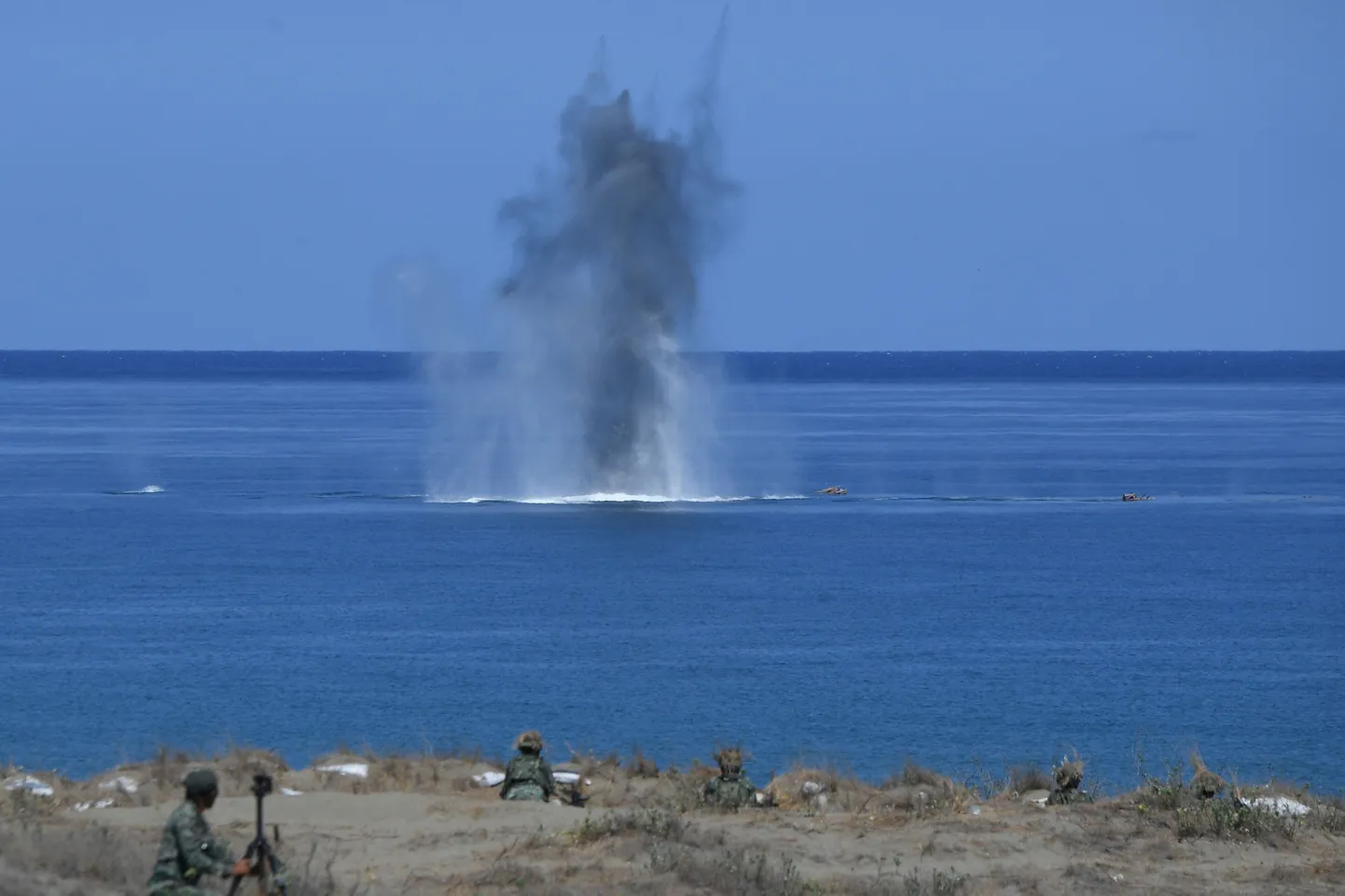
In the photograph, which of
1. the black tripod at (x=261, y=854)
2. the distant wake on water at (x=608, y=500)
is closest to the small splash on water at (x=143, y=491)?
the distant wake on water at (x=608, y=500)

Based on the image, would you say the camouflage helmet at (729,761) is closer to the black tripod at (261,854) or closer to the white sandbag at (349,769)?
the white sandbag at (349,769)

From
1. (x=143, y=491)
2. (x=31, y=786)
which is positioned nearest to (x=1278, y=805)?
(x=31, y=786)

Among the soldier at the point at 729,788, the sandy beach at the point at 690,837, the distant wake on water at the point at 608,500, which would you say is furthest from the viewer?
the distant wake on water at the point at 608,500

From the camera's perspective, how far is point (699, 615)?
42.2 m

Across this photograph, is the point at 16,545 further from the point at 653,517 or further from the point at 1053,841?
the point at 1053,841

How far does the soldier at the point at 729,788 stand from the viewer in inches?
682

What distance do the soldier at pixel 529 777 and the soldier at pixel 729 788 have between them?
1355mm

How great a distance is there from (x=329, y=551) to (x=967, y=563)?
16.0 meters

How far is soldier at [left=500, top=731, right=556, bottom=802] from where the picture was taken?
17.2 metres

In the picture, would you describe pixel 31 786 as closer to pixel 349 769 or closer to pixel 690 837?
pixel 349 769

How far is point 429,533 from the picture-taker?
56.8 meters

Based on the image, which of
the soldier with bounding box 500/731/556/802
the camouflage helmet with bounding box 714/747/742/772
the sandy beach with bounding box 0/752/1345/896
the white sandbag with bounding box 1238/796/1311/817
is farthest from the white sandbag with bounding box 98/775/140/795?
the white sandbag with bounding box 1238/796/1311/817

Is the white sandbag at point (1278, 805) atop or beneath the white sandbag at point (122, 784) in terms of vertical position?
beneath

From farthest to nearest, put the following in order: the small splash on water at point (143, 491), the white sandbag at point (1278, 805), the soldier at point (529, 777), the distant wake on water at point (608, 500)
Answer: the small splash on water at point (143, 491) → the distant wake on water at point (608, 500) → the soldier at point (529, 777) → the white sandbag at point (1278, 805)
